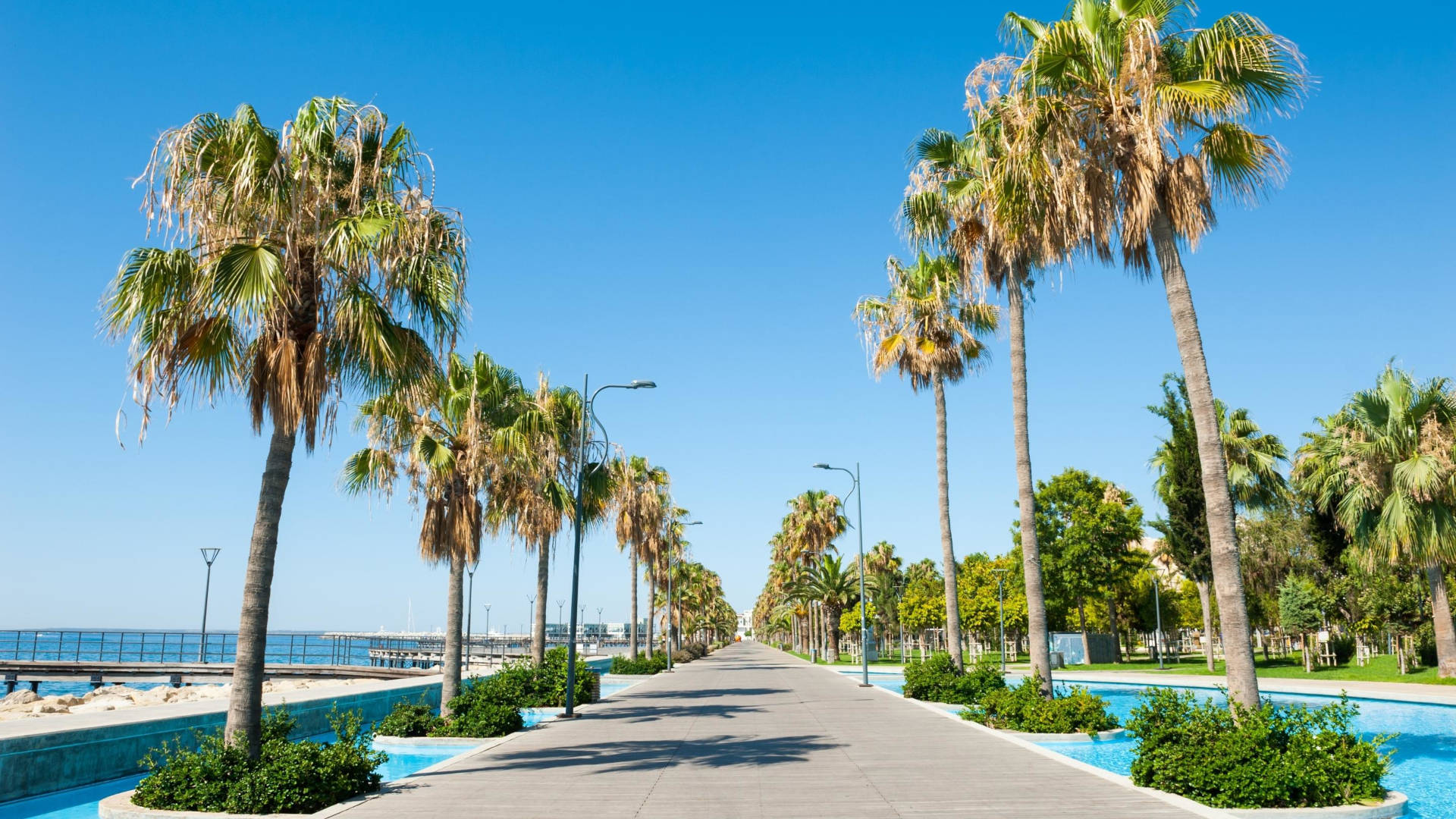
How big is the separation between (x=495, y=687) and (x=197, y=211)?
12.6m

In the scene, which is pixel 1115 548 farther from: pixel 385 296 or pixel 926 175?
pixel 385 296

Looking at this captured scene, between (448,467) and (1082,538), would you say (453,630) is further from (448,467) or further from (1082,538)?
(1082,538)

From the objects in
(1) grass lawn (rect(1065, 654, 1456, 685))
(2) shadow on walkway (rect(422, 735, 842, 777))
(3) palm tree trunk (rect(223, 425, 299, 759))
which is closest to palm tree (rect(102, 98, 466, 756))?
(3) palm tree trunk (rect(223, 425, 299, 759))

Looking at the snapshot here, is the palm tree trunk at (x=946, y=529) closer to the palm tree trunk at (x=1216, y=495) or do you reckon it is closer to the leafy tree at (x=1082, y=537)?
the palm tree trunk at (x=1216, y=495)

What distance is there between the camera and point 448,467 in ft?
68.7

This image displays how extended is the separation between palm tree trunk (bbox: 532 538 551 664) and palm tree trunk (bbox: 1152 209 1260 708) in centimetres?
1839

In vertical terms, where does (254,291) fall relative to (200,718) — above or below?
above

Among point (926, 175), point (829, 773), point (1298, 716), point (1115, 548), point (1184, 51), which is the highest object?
point (926, 175)

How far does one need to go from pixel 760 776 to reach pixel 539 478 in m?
13.0

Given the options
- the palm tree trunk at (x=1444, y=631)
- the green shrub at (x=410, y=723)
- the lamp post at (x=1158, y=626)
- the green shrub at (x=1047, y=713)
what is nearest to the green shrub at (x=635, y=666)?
the lamp post at (x=1158, y=626)

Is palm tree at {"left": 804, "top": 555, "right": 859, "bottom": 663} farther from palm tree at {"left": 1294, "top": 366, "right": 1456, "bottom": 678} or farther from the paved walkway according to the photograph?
the paved walkway

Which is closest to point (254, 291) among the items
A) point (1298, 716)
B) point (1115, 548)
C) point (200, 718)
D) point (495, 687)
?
point (200, 718)

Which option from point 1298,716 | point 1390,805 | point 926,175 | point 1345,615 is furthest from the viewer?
point 1345,615

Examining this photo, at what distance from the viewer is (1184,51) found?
13266mm
